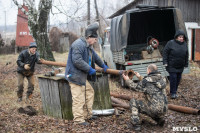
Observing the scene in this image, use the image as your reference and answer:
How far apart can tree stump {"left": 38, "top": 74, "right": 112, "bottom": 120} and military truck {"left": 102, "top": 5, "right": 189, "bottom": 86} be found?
308 centimetres

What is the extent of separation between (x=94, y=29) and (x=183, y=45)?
361 cm

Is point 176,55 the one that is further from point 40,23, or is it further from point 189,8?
point 189,8

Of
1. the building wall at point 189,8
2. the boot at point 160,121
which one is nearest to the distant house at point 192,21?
the building wall at point 189,8

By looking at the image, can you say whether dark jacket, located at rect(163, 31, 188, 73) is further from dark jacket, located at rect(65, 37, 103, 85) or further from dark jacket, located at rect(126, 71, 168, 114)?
dark jacket, located at rect(65, 37, 103, 85)

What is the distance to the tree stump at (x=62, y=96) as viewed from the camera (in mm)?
5723

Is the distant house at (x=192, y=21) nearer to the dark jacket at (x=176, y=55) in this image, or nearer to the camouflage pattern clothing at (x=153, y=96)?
the dark jacket at (x=176, y=55)

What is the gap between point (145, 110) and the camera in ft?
16.3

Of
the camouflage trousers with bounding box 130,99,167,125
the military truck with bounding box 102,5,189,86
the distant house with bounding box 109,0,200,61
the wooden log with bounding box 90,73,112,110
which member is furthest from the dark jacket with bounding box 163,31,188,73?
the distant house with bounding box 109,0,200,61

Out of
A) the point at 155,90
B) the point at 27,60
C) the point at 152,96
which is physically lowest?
the point at 152,96

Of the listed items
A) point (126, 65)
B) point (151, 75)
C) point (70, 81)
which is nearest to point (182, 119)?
point (151, 75)

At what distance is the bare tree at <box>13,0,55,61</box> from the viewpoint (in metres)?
14.5

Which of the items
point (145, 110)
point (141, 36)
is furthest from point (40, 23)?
point (145, 110)

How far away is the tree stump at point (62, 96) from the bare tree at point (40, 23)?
8849mm

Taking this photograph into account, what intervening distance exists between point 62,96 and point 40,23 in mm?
10088
